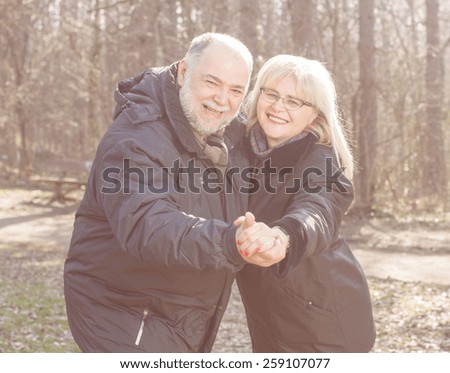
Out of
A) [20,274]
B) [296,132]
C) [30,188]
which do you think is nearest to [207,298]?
[296,132]

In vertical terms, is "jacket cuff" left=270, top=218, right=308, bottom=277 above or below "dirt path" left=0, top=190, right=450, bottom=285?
above

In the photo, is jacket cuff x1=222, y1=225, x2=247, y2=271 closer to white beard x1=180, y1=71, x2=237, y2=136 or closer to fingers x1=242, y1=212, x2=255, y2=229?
fingers x1=242, y1=212, x2=255, y2=229

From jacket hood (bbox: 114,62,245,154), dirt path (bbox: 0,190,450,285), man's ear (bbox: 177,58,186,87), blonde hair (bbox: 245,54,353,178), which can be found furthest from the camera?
dirt path (bbox: 0,190,450,285)

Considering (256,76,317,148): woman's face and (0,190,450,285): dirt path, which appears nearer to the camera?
(256,76,317,148): woman's face

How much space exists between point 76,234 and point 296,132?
1.08 metres

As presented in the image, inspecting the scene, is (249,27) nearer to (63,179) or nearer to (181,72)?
(63,179)

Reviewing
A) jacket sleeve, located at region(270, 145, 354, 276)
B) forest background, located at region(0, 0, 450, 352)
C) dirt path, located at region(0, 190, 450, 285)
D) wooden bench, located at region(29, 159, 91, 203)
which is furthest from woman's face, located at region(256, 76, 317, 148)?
wooden bench, located at region(29, 159, 91, 203)

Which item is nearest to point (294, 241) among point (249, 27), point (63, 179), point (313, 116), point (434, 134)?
point (313, 116)

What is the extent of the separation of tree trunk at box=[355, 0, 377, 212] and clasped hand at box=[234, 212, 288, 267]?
12.0 meters

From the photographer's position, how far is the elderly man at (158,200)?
2.75 metres

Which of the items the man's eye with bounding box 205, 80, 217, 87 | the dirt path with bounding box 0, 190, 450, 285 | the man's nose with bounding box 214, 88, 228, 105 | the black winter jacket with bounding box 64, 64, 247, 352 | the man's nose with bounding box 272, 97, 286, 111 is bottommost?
the dirt path with bounding box 0, 190, 450, 285

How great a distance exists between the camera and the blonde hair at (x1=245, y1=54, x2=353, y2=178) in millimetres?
3311

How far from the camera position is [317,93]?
3.33 m
